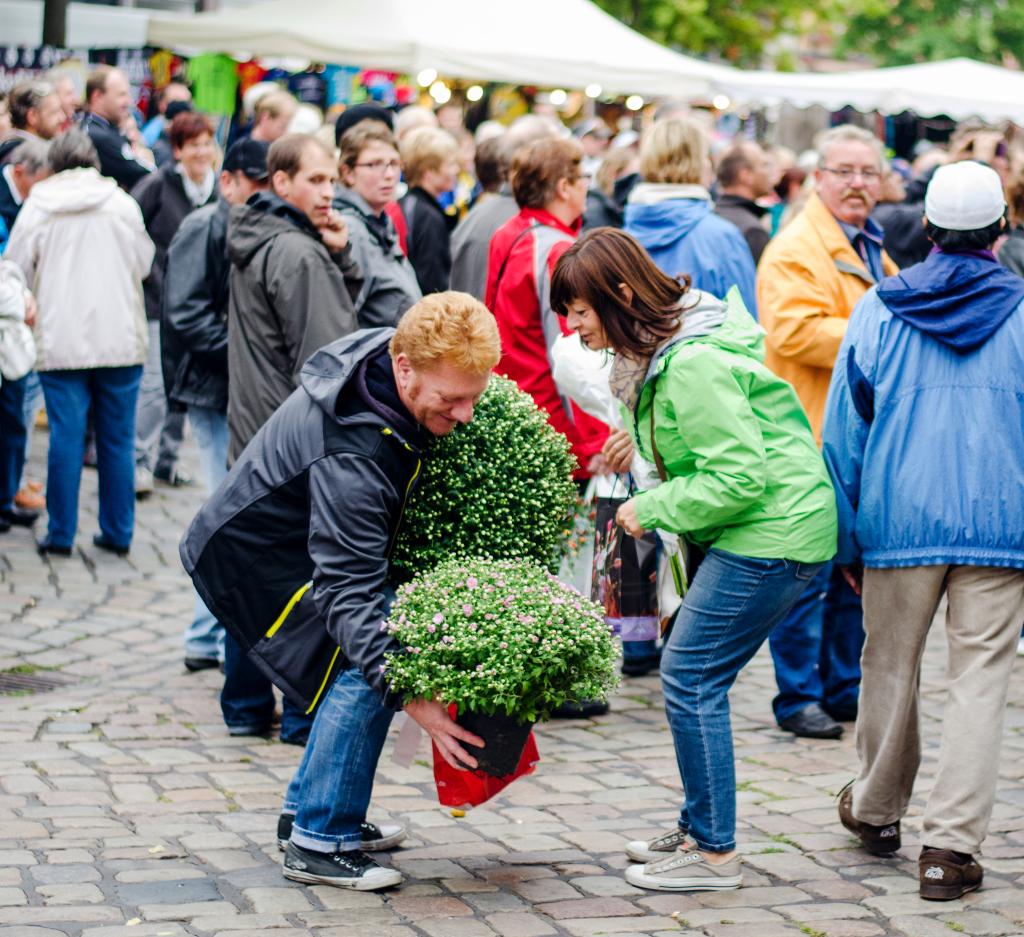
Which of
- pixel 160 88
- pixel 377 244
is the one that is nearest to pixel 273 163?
pixel 377 244

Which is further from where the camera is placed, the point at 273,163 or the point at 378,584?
the point at 273,163

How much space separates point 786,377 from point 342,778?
2.87 metres

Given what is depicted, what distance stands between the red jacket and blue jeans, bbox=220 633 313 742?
1461 millimetres

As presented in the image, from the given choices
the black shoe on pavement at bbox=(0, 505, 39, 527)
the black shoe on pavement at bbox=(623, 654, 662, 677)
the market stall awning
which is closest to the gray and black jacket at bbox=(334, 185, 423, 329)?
the black shoe on pavement at bbox=(623, 654, 662, 677)

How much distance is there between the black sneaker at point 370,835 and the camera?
16.3 ft

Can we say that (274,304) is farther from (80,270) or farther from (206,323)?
(80,270)

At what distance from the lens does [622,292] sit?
462 cm

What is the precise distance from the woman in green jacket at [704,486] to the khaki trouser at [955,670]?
1.01 feet

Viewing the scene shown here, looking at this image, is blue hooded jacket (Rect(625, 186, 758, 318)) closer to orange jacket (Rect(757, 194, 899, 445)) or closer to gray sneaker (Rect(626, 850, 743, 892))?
orange jacket (Rect(757, 194, 899, 445))

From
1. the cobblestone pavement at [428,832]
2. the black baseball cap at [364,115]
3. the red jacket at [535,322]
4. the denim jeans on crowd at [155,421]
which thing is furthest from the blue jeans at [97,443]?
the red jacket at [535,322]

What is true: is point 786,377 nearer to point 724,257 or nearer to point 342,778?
point 724,257

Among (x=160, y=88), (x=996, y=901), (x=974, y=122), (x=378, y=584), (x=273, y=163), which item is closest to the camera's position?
(x=378, y=584)

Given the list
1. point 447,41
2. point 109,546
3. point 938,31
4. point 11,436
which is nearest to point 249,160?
point 109,546

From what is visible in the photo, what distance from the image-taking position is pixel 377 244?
22.3 feet
